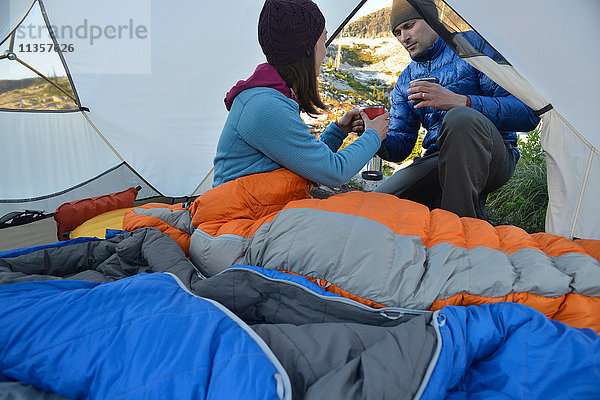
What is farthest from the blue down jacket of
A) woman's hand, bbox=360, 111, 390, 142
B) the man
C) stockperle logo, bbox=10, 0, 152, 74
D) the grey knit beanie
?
stockperle logo, bbox=10, 0, 152, 74

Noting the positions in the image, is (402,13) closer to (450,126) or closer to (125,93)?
(450,126)

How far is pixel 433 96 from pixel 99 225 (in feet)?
5.28

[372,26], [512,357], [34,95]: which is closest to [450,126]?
[512,357]

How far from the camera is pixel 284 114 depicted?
122cm

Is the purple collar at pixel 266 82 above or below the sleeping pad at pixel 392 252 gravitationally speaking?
above

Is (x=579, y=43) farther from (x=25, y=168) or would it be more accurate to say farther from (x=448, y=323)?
(x=25, y=168)

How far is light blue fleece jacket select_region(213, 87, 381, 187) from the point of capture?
4.03 feet

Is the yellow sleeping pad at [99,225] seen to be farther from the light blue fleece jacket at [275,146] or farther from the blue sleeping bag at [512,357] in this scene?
the blue sleeping bag at [512,357]

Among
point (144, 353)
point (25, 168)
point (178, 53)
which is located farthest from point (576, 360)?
point (25, 168)

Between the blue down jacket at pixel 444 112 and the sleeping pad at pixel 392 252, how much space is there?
0.64 m

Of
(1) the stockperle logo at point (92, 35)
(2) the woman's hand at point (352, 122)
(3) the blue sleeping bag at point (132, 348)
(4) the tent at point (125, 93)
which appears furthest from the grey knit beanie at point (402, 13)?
(3) the blue sleeping bag at point (132, 348)

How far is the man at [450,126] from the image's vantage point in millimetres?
1550

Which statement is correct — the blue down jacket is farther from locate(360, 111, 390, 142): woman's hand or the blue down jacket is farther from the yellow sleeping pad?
the yellow sleeping pad

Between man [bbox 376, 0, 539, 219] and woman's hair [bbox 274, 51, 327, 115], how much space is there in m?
0.43
